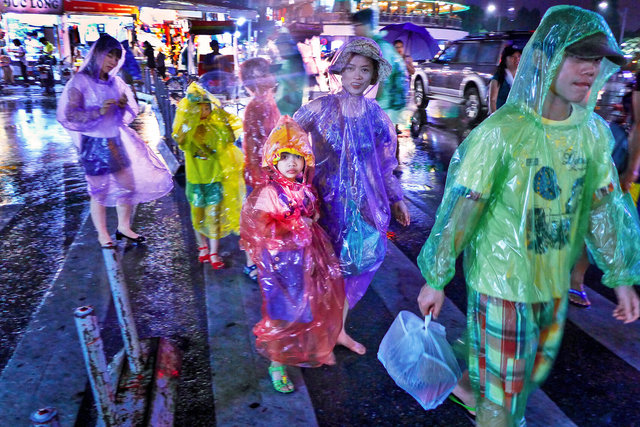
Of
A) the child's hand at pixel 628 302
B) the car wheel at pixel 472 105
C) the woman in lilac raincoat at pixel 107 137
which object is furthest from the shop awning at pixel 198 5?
the child's hand at pixel 628 302

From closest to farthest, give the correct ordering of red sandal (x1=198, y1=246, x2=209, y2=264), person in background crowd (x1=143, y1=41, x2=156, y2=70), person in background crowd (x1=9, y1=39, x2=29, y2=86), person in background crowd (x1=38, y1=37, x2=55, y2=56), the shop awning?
red sandal (x1=198, y1=246, x2=209, y2=264), the shop awning, person in background crowd (x1=143, y1=41, x2=156, y2=70), person in background crowd (x1=9, y1=39, x2=29, y2=86), person in background crowd (x1=38, y1=37, x2=55, y2=56)

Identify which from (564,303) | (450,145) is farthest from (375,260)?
(450,145)

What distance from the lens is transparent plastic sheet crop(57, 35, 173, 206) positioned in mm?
4004

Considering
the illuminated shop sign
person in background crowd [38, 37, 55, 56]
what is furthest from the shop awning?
person in background crowd [38, 37, 55, 56]

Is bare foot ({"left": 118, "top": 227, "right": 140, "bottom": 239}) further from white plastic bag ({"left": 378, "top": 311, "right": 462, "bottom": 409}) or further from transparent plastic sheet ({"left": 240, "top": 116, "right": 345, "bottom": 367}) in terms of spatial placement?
white plastic bag ({"left": 378, "top": 311, "right": 462, "bottom": 409})

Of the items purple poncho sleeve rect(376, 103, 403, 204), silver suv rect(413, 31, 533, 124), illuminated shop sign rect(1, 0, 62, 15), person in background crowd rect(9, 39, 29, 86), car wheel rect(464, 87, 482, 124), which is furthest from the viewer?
person in background crowd rect(9, 39, 29, 86)

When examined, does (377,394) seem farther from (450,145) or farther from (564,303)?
(450,145)

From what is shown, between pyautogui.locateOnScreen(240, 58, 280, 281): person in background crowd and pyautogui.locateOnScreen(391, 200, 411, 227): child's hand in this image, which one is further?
pyautogui.locateOnScreen(240, 58, 280, 281): person in background crowd

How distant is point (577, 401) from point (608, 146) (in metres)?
1.55

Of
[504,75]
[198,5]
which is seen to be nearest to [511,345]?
[504,75]

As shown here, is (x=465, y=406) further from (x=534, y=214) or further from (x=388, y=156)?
(x=388, y=156)

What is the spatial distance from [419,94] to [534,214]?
13.1 m

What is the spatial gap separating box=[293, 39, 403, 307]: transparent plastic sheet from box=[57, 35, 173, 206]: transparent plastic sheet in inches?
85.0

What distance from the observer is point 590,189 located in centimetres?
191
